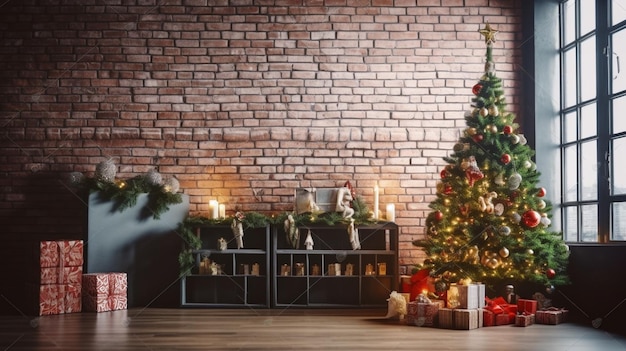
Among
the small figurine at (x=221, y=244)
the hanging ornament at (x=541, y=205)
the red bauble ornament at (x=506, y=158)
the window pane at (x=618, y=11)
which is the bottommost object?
the small figurine at (x=221, y=244)

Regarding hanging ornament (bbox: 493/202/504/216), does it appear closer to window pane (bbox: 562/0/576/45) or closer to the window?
the window

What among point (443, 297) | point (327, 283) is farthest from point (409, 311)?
point (327, 283)

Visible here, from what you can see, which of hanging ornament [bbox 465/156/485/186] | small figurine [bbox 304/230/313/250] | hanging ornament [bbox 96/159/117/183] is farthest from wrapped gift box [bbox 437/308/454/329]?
hanging ornament [bbox 96/159/117/183]

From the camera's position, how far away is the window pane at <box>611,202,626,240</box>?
523cm

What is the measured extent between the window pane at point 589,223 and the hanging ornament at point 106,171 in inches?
171

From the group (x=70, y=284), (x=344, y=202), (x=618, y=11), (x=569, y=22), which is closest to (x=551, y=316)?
(x=344, y=202)

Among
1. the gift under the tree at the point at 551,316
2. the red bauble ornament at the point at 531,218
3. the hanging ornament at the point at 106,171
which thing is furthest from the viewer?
the hanging ornament at the point at 106,171

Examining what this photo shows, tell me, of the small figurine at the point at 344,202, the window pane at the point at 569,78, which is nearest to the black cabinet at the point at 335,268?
the small figurine at the point at 344,202

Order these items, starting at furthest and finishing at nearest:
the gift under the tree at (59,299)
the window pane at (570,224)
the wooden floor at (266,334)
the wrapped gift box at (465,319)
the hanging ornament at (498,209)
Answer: the window pane at (570,224)
the gift under the tree at (59,299)
the hanging ornament at (498,209)
the wrapped gift box at (465,319)
the wooden floor at (266,334)

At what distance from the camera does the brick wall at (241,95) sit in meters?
6.75

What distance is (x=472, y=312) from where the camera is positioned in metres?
4.88

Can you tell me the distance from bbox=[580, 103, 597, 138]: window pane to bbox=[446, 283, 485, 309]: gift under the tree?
1.79 m

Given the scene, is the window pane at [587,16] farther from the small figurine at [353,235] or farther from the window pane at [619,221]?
the small figurine at [353,235]

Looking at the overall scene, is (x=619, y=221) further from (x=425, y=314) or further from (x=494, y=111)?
(x=425, y=314)
